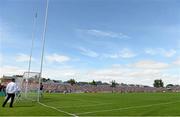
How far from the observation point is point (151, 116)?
16.7 meters

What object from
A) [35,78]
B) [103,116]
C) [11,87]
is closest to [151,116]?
[103,116]

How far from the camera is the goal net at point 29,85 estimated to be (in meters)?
33.7

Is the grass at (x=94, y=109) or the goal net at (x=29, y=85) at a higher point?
the goal net at (x=29, y=85)

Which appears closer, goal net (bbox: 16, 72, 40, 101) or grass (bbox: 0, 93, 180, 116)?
grass (bbox: 0, 93, 180, 116)

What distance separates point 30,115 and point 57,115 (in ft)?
4.56

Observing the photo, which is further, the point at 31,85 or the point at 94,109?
the point at 31,85

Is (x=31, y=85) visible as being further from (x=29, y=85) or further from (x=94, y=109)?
(x=94, y=109)

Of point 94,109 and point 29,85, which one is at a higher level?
point 29,85

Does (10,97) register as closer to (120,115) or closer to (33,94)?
(120,115)

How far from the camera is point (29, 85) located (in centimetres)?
3906

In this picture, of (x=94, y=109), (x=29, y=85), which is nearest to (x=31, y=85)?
(x=29, y=85)

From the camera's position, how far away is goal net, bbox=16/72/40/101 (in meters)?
33.7

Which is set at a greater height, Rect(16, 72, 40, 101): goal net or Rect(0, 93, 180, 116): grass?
Rect(16, 72, 40, 101): goal net

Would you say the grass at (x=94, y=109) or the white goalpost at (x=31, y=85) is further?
the white goalpost at (x=31, y=85)
